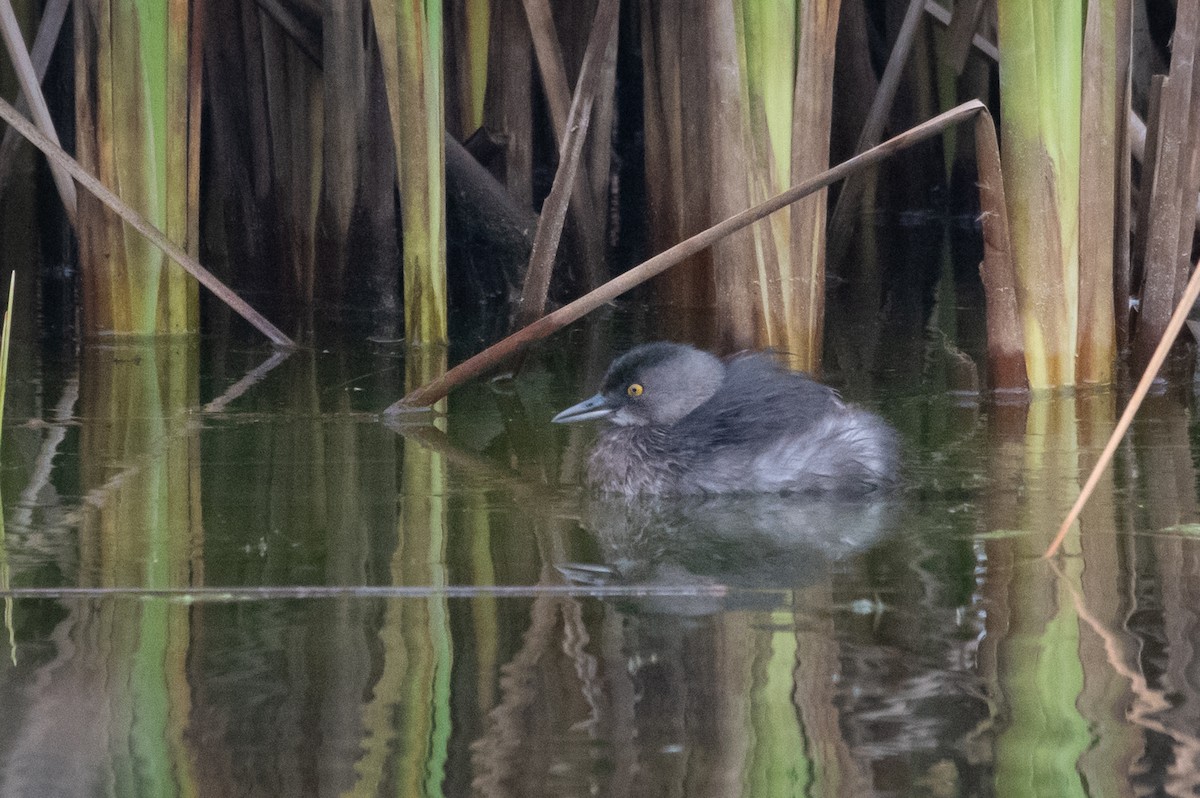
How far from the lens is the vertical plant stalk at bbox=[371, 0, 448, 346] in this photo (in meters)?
5.32

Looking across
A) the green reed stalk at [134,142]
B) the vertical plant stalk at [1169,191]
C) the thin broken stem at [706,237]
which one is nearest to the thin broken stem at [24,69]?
the green reed stalk at [134,142]

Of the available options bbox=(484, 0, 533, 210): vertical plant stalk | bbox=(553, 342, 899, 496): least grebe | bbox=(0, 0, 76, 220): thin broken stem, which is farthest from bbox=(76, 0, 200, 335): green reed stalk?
bbox=(553, 342, 899, 496): least grebe

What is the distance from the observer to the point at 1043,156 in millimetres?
4742

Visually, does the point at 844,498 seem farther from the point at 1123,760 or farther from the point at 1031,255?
the point at 1123,760

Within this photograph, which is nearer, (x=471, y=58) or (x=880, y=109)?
(x=880, y=109)

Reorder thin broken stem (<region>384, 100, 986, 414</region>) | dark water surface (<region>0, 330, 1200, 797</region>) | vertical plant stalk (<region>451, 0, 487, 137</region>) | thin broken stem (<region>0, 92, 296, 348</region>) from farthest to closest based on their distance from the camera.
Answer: vertical plant stalk (<region>451, 0, 487, 137</region>) → thin broken stem (<region>0, 92, 296, 348</region>) → thin broken stem (<region>384, 100, 986, 414</region>) → dark water surface (<region>0, 330, 1200, 797</region>)

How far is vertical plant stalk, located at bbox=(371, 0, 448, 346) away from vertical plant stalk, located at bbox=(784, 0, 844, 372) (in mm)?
1137

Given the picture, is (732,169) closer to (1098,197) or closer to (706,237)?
(706,237)

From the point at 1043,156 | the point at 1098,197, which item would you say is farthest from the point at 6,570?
the point at 1098,197

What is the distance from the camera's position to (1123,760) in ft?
7.82

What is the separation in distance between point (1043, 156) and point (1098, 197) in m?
0.25

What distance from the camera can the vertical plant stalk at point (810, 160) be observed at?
16.1 ft

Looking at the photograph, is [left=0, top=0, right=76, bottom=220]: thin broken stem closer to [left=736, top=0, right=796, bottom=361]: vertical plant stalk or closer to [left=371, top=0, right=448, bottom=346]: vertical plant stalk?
[left=371, top=0, right=448, bottom=346]: vertical plant stalk

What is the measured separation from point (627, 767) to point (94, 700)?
0.85 metres
